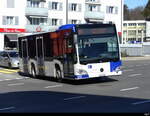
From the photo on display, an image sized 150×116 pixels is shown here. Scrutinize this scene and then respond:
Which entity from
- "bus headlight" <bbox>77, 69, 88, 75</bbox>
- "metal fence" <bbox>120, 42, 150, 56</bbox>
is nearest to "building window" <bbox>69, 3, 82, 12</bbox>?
"metal fence" <bbox>120, 42, 150, 56</bbox>

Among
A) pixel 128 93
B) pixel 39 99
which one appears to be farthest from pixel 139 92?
pixel 39 99

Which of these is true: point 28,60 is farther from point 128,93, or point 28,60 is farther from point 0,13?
point 0,13

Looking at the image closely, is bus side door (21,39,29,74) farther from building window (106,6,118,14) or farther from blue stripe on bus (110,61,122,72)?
building window (106,6,118,14)

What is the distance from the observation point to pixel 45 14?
219 feet

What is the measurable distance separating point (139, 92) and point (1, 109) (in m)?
5.25

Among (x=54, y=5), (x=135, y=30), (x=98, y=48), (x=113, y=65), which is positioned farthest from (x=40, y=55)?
(x=135, y=30)

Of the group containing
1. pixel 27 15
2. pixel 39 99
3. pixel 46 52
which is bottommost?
Answer: pixel 39 99

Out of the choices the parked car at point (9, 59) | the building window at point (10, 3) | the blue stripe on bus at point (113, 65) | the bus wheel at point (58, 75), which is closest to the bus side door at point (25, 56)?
the bus wheel at point (58, 75)

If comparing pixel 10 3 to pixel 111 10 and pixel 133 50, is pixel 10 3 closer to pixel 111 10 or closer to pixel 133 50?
pixel 133 50

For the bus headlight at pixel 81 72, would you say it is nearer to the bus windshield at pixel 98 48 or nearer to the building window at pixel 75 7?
the bus windshield at pixel 98 48

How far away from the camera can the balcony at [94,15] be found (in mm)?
73062

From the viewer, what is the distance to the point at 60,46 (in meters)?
18.8

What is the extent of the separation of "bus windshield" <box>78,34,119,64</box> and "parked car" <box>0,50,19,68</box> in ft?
49.3

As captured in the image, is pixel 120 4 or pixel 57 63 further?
pixel 120 4
